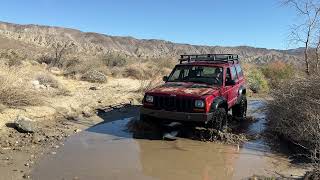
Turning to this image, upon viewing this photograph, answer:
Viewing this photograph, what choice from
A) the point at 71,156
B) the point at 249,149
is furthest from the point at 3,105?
the point at 249,149

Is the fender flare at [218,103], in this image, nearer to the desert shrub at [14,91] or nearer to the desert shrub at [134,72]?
the desert shrub at [14,91]

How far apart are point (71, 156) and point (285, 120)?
486cm

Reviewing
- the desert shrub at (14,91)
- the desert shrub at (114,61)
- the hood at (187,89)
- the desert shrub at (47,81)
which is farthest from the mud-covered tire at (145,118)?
the desert shrub at (114,61)

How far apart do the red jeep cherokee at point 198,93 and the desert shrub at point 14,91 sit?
10.7 feet

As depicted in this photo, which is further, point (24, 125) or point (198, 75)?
point (198, 75)

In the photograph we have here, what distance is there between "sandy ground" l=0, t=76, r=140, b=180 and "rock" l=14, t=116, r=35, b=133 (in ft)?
0.35

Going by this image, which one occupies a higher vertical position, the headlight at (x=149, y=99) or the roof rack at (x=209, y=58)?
the roof rack at (x=209, y=58)

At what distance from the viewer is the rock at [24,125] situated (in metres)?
10.3

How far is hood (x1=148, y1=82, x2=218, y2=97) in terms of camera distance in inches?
419

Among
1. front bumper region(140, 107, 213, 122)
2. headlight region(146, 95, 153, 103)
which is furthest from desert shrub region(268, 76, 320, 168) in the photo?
headlight region(146, 95, 153, 103)

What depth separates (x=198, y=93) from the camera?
10.6m

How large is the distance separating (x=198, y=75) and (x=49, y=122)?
154 inches

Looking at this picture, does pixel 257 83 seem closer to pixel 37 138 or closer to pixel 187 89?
pixel 187 89

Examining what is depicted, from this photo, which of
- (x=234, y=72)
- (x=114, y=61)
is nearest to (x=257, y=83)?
(x=114, y=61)
